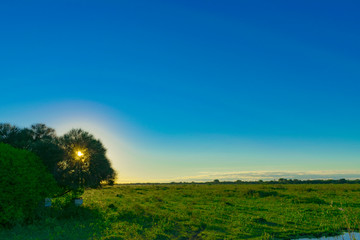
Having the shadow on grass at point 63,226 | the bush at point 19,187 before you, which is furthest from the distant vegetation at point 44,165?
the shadow on grass at point 63,226

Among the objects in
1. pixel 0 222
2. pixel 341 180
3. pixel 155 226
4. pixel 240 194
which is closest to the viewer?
pixel 0 222

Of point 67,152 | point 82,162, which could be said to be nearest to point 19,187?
point 67,152

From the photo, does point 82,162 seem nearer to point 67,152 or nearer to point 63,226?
point 67,152

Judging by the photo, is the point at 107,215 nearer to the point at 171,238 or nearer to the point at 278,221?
the point at 171,238

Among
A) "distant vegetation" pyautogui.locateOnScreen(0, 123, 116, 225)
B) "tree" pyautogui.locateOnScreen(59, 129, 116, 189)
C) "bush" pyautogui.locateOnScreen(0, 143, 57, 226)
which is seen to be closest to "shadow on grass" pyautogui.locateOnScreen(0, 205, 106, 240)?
"bush" pyautogui.locateOnScreen(0, 143, 57, 226)

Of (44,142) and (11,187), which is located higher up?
(44,142)

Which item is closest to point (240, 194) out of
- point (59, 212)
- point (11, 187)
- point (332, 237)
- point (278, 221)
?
point (278, 221)

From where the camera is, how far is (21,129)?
89.4 ft

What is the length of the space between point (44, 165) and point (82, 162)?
3109 mm

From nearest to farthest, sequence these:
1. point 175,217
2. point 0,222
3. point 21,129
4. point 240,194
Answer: point 0,222 → point 175,217 → point 21,129 → point 240,194

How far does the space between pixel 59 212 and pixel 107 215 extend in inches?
145

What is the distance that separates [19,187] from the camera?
787 inches

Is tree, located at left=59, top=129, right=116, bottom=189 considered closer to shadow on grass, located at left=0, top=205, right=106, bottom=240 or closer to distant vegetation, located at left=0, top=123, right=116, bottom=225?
distant vegetation, located at left=0, top=123, right=116, bottom=225

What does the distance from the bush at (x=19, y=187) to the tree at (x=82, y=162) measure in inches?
99.6
